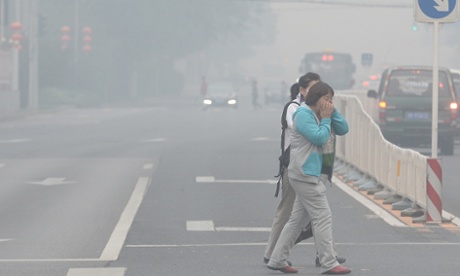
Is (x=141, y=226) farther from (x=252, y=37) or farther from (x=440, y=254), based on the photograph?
(x=252, y=37)

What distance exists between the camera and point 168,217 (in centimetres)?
1580

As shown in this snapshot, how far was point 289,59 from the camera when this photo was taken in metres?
177

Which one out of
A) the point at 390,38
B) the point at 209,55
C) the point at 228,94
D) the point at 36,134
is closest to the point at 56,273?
the point at 36,134

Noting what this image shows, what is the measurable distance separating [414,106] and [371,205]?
10722 mm

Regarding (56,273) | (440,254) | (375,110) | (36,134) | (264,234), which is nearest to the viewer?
(56,273)

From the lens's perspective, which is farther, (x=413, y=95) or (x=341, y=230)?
(x=413, y=95)

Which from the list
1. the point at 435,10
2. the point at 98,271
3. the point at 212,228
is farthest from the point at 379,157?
the point at 98,271

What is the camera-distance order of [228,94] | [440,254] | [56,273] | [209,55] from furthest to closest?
1. [209,55]
2. [228,94]
3. [440,254]
4. [56,273]

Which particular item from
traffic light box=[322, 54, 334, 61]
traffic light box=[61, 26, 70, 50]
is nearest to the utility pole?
traffic light box=[61, 26, 70, 50]

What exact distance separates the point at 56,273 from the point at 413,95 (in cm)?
1742

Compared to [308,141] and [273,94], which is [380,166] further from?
[273,94]

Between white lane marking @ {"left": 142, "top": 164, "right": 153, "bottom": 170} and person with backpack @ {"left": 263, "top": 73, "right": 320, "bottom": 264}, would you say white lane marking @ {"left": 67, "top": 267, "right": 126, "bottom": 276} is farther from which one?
white lane marking @ {"left": 142, "top": 164, "right": 153, "bottom": 170}

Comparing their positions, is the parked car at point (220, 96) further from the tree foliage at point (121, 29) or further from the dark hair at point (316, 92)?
the dark hair at point (316, 92)

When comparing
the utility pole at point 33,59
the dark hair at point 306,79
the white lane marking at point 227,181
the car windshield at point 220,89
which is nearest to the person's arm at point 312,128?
the dark hair at point 306,79
